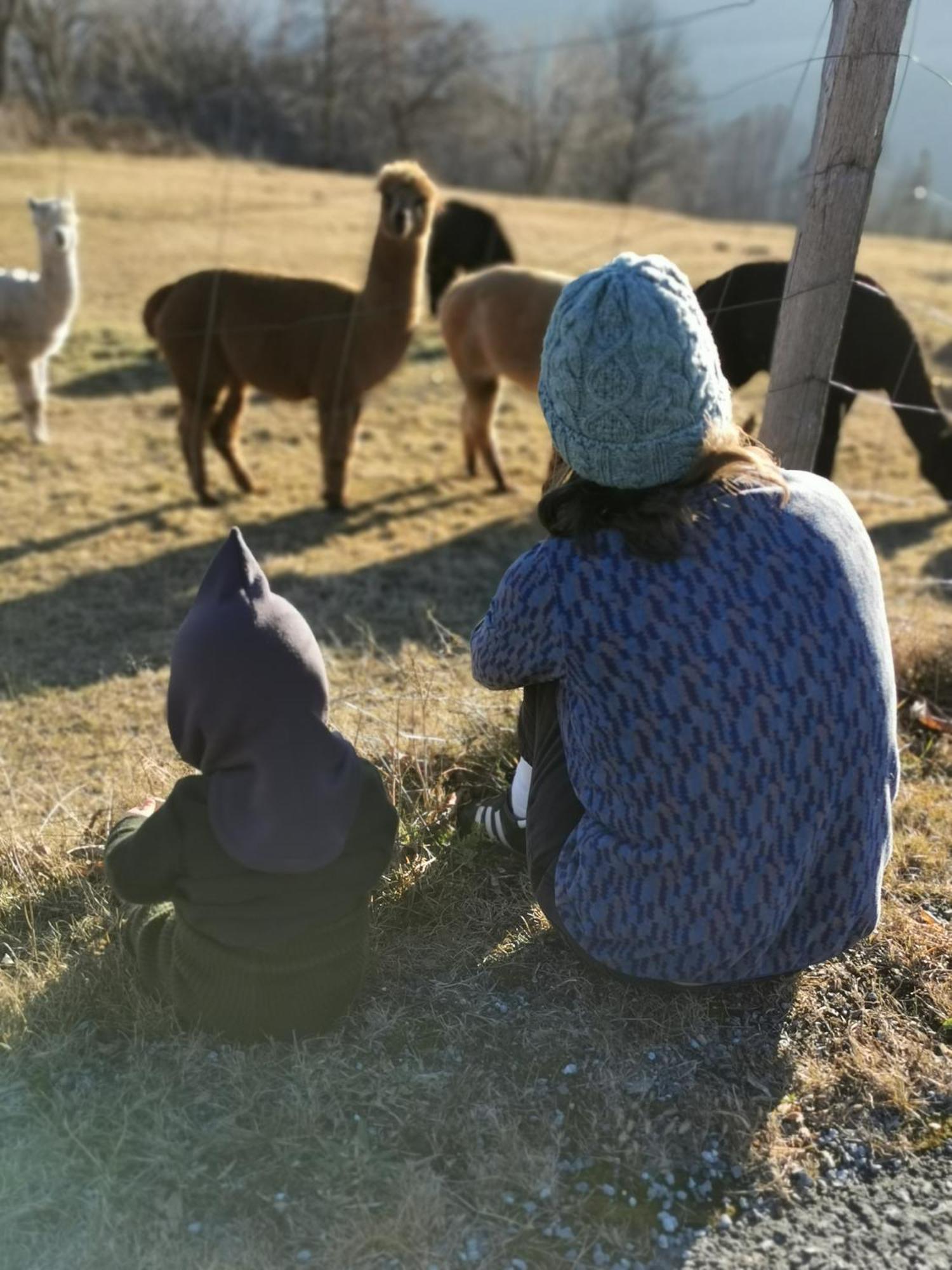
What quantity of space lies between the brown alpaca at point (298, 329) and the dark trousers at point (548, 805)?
4.15 m

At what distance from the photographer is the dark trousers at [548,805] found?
6.75 feet

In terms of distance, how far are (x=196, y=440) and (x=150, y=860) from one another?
4589 millimetres

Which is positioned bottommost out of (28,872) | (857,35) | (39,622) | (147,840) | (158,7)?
(39,622)

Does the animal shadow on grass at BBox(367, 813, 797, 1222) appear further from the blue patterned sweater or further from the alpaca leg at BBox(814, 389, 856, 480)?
the alpaca leg at BBox(814, 389, 856, 480)

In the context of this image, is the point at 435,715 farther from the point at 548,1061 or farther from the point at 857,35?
the point at 857,35

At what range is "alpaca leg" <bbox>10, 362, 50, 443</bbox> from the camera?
6.62m

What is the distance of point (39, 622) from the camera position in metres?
4.96

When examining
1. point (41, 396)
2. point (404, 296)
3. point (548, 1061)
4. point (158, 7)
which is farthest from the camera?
point (158, 7)

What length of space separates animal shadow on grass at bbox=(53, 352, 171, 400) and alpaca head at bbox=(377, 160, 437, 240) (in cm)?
327

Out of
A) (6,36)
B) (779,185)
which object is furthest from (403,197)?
(6,36)

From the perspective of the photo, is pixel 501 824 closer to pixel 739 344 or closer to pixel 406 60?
pixel 739 344

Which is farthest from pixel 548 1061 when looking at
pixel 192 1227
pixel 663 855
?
pixel 192 1227

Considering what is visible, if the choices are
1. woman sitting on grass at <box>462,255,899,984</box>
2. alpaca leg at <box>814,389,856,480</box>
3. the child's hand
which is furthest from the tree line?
woman sitting on grass at <box>462,255,899,984</box>

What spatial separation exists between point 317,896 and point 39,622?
11.4 ft
